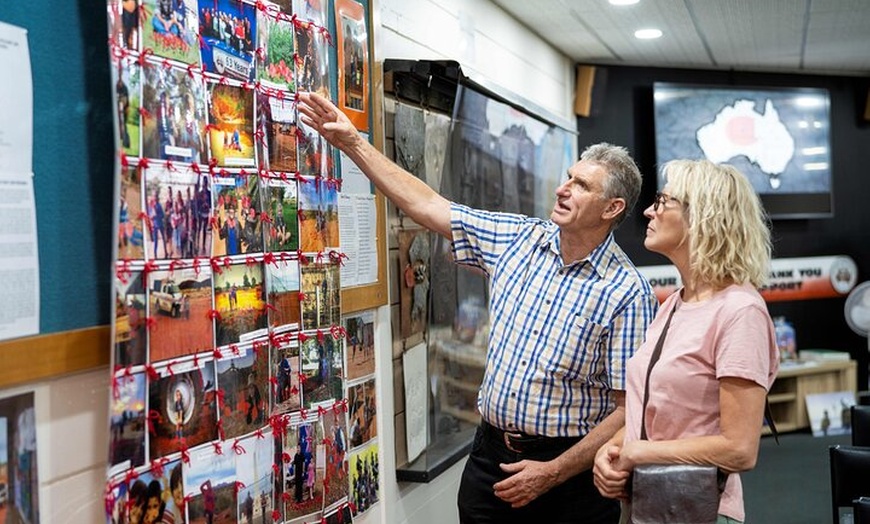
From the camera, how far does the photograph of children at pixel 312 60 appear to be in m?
2.10

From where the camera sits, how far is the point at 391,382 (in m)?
2.87

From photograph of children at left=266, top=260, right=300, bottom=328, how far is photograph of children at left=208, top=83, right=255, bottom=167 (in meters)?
0.24

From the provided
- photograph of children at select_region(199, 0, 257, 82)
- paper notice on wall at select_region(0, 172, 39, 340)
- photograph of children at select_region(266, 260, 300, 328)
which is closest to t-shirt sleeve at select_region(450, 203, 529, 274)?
photograph of children at select_region(266, 260, 300, 328)

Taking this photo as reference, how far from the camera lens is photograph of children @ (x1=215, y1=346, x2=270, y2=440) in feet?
5.96

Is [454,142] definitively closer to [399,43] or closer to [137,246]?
[399,43]

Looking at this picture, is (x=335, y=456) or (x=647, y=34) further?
(x=647, y=34)

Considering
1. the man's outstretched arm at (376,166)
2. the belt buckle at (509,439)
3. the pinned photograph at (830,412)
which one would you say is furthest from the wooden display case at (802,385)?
the man's outstretched arm at (376,166)

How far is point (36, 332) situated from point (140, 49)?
0.49 m

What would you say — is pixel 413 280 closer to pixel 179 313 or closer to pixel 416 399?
pixel 416 399

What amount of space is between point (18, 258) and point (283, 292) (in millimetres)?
668

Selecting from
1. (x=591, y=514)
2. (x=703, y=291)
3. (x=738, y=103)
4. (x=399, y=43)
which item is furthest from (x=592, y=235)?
(x=738, y=103)

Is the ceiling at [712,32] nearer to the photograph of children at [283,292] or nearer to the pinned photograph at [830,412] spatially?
the pinned photograph at [830,412]

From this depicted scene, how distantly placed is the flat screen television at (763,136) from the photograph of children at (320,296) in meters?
5.01

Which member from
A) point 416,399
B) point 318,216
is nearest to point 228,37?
point 318,216
